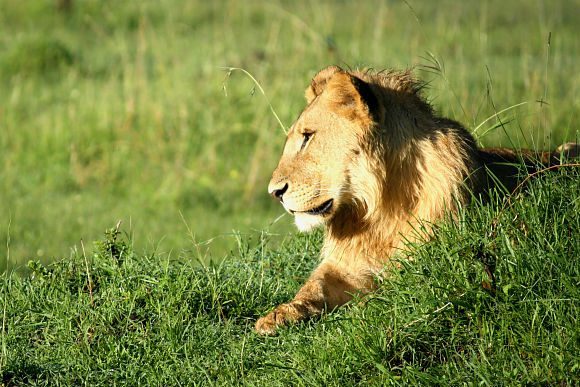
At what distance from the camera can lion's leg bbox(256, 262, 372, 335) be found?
4.67m

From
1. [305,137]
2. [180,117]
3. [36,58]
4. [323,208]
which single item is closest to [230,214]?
[180,117]

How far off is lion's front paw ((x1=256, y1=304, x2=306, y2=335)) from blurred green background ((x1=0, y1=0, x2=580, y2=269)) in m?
3.27

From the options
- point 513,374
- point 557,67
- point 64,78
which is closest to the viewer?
point 513,374

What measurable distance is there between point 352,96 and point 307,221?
0.63 meters

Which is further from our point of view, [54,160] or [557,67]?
[557,67]

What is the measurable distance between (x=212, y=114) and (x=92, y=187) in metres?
1.45

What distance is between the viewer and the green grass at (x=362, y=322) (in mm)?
4043

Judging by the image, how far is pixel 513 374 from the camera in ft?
12.6

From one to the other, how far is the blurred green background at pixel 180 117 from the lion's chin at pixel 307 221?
9.95 feet

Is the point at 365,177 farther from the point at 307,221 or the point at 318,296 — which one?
the point at 318,296

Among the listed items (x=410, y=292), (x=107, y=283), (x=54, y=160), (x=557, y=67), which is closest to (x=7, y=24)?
(x=54, y=160)

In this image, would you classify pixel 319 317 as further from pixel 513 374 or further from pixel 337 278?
pixel 513 374

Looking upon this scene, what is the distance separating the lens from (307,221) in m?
4.98

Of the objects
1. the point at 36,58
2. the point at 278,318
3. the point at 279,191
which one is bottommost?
the point at 36,58
